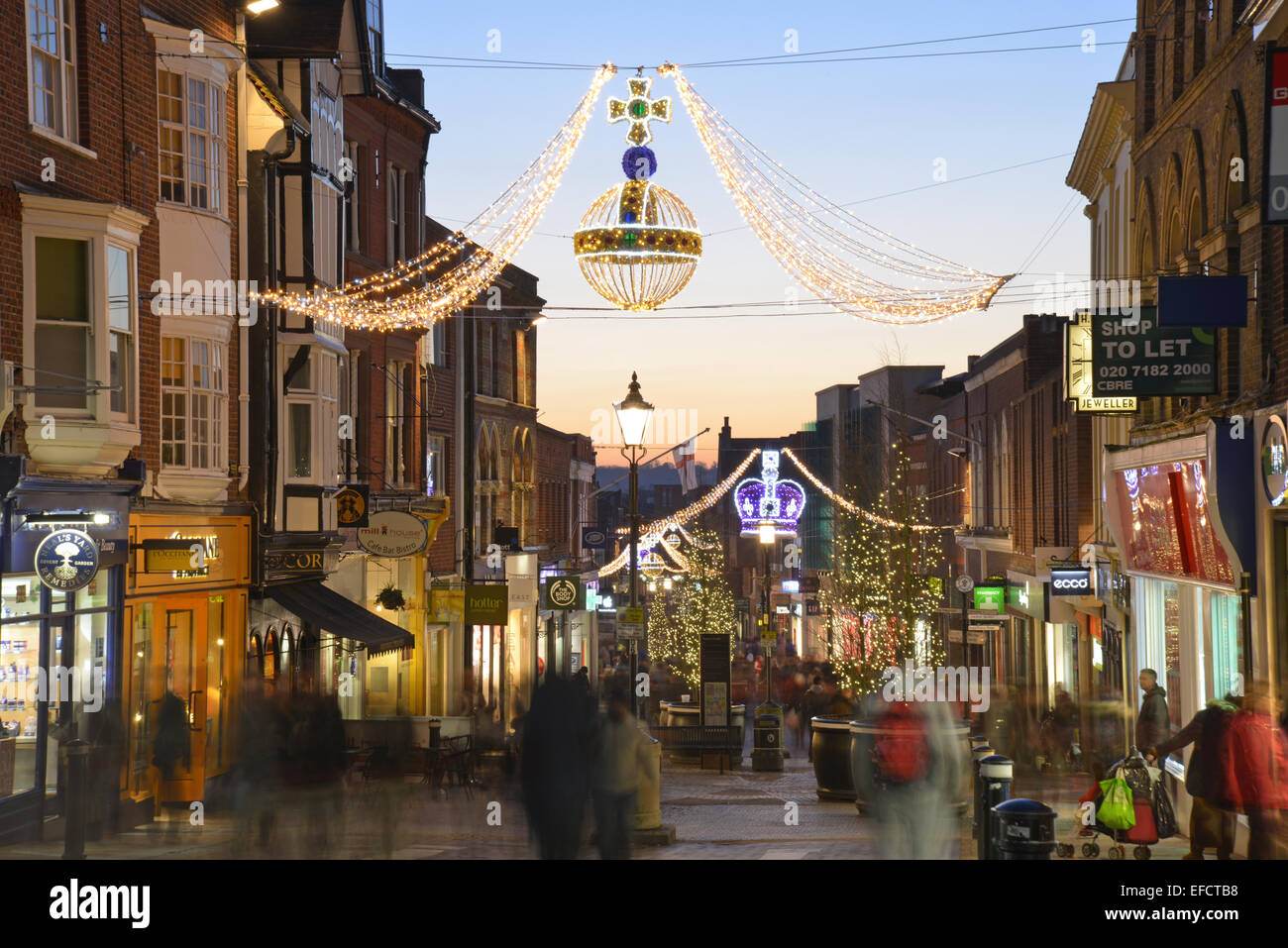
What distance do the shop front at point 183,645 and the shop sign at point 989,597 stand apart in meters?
20.2

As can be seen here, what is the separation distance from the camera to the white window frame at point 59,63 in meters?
16.4

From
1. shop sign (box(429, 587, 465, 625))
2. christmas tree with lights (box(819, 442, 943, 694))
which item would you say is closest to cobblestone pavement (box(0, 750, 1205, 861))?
christmas tree with lights (box(819, 442, 943, 694))

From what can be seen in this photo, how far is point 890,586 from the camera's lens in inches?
1517

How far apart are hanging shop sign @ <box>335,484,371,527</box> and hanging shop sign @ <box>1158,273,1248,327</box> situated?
14.8 meters

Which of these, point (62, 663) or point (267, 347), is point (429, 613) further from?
point (62, 663)

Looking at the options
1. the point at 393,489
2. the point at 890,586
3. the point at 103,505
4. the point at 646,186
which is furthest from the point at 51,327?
the point at 890,586

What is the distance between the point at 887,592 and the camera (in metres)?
38.5

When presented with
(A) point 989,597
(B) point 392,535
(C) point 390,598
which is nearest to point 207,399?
(B) point 392,535

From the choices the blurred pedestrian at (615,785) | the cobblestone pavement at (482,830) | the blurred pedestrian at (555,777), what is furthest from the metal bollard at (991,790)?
the blurred pedestrian at (555,777)

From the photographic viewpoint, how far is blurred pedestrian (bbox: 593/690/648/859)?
12414mm

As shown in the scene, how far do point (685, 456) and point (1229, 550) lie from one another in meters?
57.2

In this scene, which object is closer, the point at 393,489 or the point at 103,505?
the point at 103,505

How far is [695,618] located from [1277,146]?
43.2 m

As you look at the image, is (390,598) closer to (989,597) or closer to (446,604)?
(446,604)
